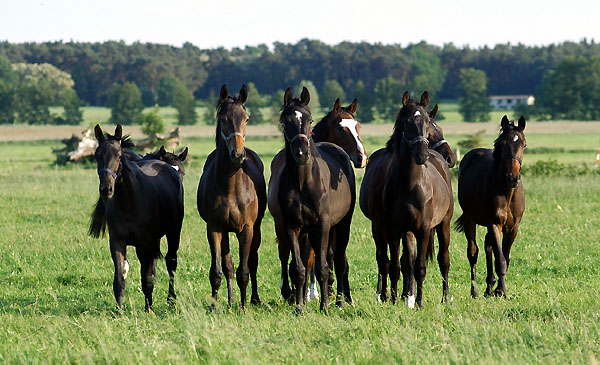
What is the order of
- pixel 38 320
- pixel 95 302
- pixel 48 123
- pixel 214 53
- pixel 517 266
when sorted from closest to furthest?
pixel 38 320
pixel 95 302
pixel 517 266
pixel 48 123
pixel 214 53

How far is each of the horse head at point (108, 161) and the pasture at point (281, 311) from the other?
48.3 inches

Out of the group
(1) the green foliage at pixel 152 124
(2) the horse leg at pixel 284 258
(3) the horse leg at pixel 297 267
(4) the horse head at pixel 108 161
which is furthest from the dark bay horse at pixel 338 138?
(1) the green foliage at pixel 152 124

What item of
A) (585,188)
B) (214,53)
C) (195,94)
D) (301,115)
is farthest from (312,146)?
(214,53)

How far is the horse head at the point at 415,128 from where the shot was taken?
8.11 m

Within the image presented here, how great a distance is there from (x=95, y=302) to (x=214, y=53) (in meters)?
114

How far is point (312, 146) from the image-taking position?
8.64 meters

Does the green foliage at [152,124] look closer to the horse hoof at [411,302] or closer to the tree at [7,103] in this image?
the horse hoof at [411,302]

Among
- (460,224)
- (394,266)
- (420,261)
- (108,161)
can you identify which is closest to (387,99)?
(460,224)

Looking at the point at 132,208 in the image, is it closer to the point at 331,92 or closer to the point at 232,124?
the point at 232,124

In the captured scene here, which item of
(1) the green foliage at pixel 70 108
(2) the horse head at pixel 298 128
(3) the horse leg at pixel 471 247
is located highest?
(2) the horse head at pixel 298 128

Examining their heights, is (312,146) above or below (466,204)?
above

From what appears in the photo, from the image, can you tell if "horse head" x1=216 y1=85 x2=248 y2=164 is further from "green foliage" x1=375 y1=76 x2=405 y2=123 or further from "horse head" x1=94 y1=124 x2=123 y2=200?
"green foliage" x1=375 y1=76 x2=405 y2=123

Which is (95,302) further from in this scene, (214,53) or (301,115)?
(214,53)

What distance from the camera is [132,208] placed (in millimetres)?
8688
